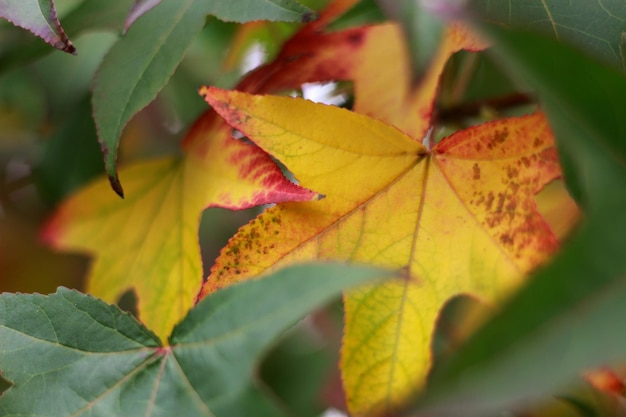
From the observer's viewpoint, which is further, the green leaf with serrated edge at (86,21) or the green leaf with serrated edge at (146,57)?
the green leaf with serrated edge at (86,21)

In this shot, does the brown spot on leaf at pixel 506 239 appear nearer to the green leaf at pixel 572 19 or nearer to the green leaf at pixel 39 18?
the green leaf at pixel 572 19

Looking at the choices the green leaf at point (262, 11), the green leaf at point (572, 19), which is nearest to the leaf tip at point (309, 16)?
the green leaf at point (262, 11)

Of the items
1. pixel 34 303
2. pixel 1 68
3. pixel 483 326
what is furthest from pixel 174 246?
pixel 483 326

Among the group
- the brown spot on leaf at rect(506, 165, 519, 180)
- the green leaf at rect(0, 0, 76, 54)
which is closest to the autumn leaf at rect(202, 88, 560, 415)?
the brown spot on leaf at rect(506, 165, 519, 180)

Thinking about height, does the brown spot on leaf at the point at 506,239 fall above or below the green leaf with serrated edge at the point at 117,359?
above

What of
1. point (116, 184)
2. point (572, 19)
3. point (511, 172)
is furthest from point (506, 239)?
point (116, 184)

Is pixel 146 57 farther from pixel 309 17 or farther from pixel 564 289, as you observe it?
pixel 564 289
